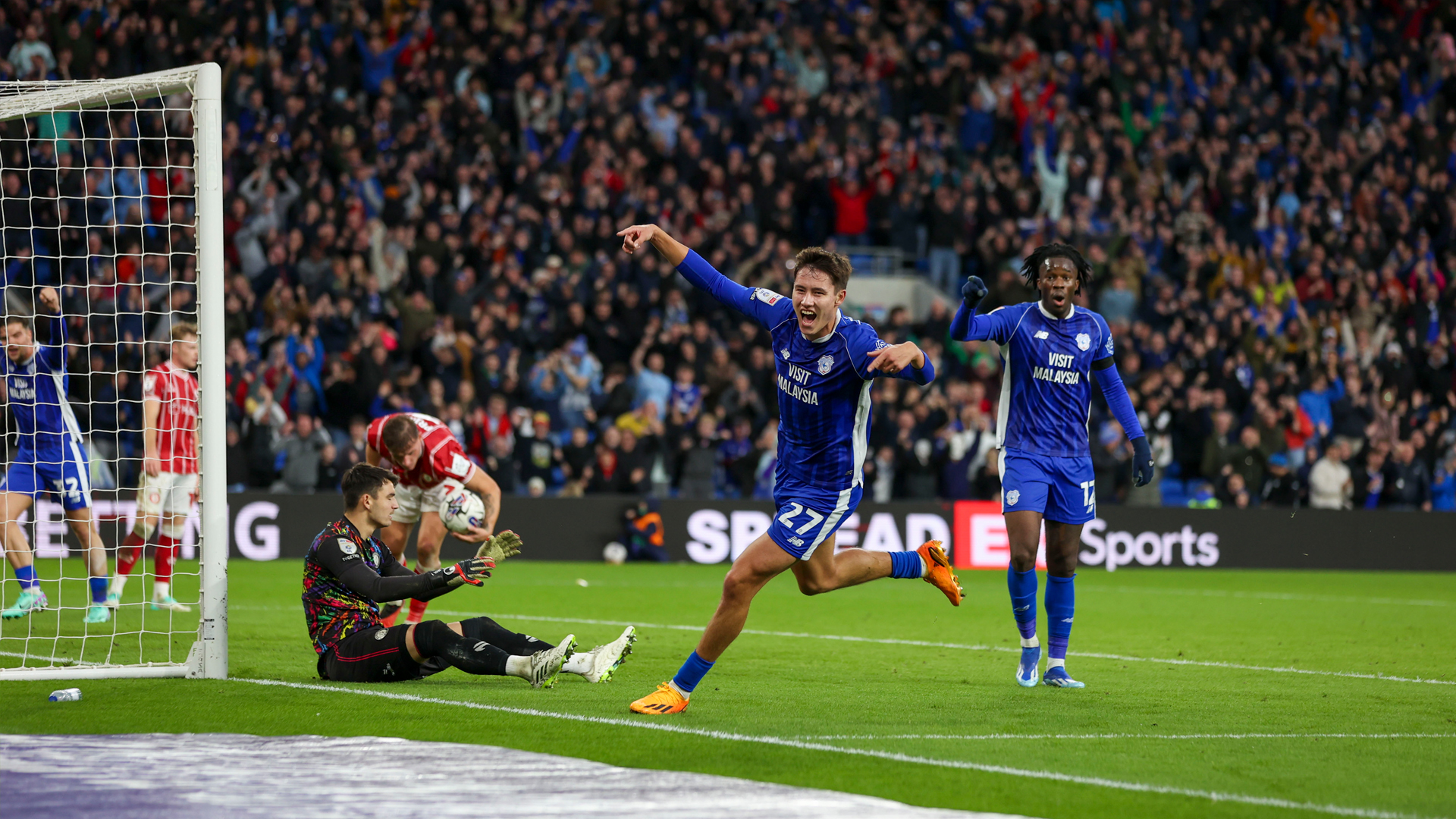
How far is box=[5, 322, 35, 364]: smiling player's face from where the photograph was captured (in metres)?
10.9

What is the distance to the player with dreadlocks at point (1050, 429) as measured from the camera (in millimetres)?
8570

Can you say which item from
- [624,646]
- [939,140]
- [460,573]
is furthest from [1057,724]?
[939,140]

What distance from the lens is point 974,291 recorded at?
306 inches

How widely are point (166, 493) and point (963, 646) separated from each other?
6.80 meters

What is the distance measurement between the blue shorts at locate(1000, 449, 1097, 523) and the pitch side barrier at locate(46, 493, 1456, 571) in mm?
9846

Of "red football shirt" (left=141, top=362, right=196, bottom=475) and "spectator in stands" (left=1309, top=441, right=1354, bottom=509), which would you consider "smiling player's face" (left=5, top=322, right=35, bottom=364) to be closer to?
"red football shirt" (left=141, top=362, right=196, bottom=475)

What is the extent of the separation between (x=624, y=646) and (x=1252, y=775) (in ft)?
11.2

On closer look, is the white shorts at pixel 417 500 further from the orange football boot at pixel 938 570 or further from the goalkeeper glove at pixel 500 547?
the orange football boot at pixel 938 570

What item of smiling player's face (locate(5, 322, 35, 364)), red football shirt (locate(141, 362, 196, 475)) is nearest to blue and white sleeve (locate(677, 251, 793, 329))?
smiling player's face (locate(5, 322, 35, 364))

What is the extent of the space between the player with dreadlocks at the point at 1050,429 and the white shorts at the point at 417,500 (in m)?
3.79

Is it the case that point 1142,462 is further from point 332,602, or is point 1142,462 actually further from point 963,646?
point 332,602

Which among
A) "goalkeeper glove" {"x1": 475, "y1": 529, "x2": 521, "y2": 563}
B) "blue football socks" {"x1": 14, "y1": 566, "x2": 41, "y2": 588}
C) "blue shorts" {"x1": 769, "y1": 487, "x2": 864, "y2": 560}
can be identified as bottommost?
"blue football socks" {"x1": 14, "y1": 566, "x2": 41, "y2": 588}

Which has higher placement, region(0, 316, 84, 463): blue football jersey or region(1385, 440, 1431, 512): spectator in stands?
region(0, 316, 84, 463): blue football jersey

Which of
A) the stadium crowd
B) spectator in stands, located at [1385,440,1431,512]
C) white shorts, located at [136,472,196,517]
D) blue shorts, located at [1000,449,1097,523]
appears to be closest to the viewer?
blue shorts, located at [1000,449,1097,523]
